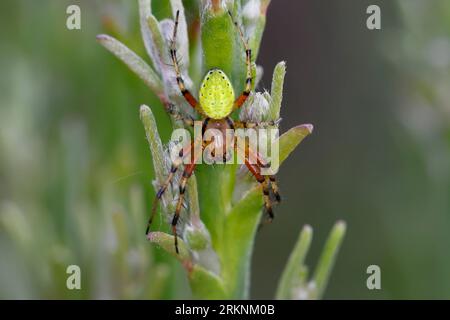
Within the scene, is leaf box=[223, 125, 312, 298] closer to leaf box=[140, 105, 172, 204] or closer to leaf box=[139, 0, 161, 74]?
leaf box=[140, 105, 172, 204]

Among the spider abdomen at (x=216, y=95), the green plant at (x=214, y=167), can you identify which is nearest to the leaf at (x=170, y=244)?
the green plant at (x=214, y=167)

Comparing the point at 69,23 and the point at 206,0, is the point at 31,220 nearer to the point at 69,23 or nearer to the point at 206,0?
the point at 69,23

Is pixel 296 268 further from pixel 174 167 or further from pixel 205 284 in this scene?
pixel 174 167

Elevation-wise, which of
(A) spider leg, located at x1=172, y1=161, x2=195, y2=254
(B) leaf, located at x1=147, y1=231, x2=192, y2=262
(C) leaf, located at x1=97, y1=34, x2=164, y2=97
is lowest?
(B) leaf, located at x1=147, y1=231, x2=192, y2=262

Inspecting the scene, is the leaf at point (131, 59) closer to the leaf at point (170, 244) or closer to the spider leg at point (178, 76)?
the spider leg at point (178, 76)

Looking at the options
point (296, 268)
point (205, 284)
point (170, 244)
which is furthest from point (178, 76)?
point (296, 268)

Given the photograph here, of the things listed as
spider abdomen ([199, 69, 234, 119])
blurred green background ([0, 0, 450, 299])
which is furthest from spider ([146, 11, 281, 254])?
blurred green background ([0, 0, 450, 299])

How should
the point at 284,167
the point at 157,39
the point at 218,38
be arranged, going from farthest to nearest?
the point at 284,167 → the point at 157,39 → the point at 218,38
